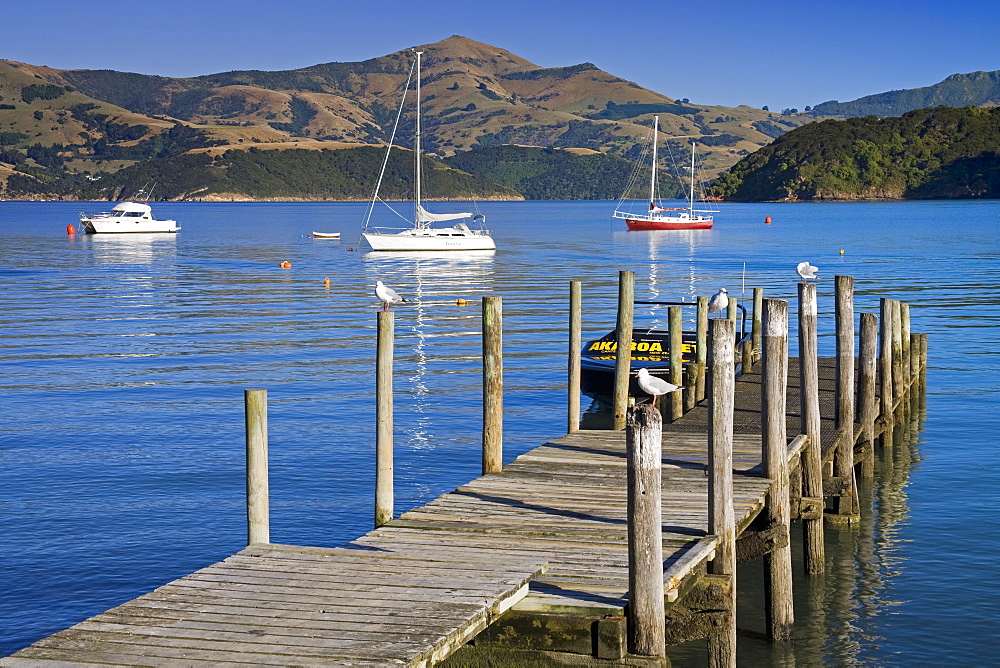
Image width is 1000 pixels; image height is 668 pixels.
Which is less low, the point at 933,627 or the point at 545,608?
the point at 545,608

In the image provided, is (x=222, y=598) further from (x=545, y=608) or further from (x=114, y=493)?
(x=114, y=493)

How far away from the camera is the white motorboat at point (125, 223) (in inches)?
4281

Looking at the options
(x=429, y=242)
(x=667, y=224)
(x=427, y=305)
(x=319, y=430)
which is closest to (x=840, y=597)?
(x=319, y=430)

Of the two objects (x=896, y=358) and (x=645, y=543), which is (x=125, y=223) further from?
(x=645, y=543)

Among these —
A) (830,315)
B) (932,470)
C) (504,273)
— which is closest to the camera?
(932,470)

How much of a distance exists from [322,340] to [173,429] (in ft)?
40.1

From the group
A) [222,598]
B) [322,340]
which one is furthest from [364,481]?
[322,340]

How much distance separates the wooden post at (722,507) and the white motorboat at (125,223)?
106414mm

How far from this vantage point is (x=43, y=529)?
48.0ft

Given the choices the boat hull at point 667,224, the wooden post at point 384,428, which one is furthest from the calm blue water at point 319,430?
the boat hull at point 667,224

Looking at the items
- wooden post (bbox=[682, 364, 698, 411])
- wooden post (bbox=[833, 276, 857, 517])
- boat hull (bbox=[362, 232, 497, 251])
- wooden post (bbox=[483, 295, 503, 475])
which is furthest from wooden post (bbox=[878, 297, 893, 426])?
boat hull (bbox=[362, 232, 497, 251])

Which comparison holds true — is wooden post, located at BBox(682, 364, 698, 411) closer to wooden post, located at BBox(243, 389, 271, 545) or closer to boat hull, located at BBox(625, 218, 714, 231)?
wooden post, located at BBox(243, 389, 271, 545)

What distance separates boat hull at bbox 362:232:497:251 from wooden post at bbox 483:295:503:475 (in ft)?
205

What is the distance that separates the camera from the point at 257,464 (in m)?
9.45
